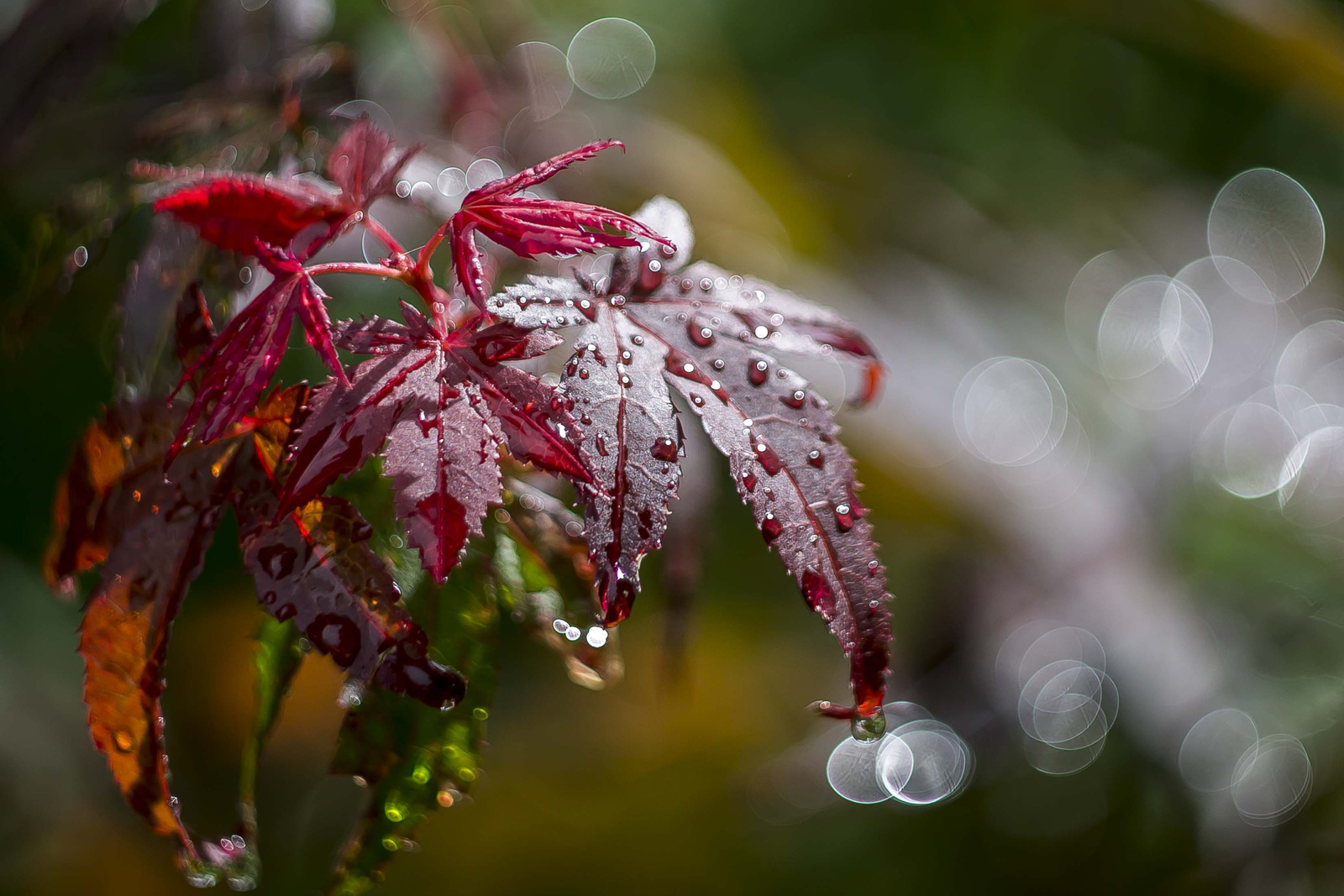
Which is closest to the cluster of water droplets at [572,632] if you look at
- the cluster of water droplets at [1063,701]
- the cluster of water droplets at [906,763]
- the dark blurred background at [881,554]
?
the dark blurred background at [881,554]

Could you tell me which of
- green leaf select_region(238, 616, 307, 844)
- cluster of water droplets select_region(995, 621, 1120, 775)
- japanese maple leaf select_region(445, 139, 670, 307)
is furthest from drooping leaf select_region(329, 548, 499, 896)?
cluster of water droplets select_region(995, 621, 1120, 775)

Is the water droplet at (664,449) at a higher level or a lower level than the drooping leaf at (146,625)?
higher

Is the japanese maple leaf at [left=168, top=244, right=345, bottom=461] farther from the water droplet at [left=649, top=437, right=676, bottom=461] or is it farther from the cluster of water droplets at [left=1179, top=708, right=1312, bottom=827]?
the cluster of water droplets at [left=1179, top=708, right=1312, bottom=827]

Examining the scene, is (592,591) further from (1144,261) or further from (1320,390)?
(1144,261)

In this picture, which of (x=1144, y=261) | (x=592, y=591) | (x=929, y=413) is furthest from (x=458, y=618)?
(x=1144, y=261)

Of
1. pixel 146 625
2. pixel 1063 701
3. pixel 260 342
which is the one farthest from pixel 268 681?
pixel 1063 701

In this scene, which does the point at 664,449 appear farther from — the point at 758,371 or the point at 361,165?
the point at 361,165

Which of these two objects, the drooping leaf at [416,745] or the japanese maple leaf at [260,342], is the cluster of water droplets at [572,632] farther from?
the japanese maple leaf at [260,342]
